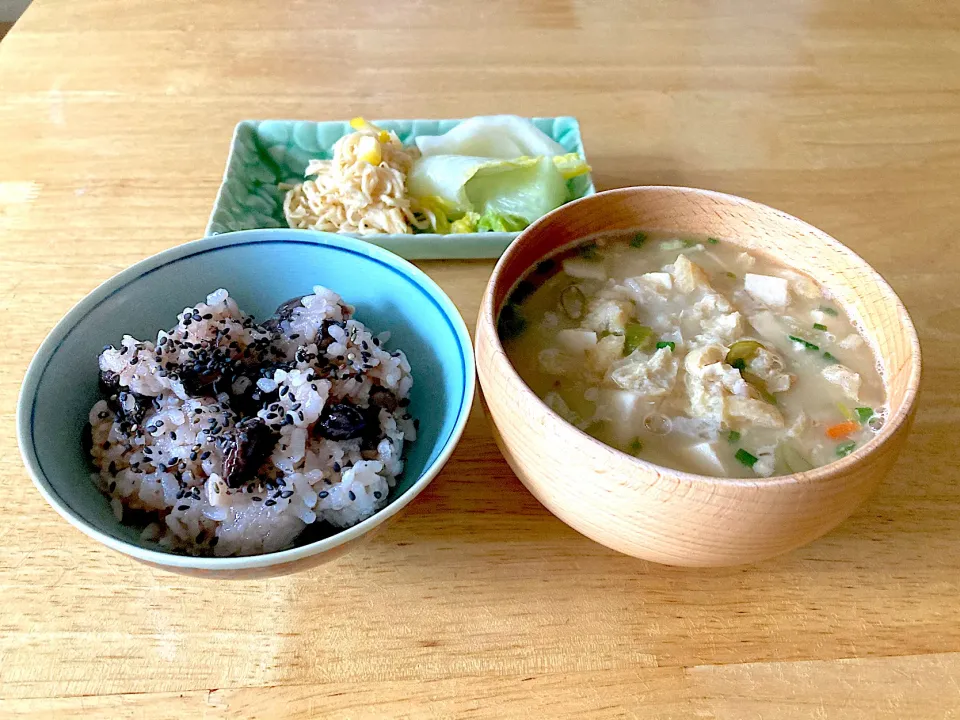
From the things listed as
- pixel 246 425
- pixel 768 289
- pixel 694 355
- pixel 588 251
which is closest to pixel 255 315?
pixel 246 425

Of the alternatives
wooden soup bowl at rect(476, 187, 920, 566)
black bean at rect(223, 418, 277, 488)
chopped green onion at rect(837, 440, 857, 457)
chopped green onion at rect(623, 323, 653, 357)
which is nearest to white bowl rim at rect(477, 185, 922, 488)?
wooden soup bowl at rect(476, 187, 920, 566)

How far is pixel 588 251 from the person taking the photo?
127 cm

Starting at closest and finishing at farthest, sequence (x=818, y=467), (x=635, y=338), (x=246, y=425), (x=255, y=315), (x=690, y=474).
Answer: (x=690, y=474) < (x=818, y=467) < (x=246, y=425) < (x=635, y=338) < (x=255, y=315)

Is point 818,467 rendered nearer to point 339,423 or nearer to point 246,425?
point 339,423

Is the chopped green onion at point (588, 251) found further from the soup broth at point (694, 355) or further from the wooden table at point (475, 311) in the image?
the wooden table at point (475, 311)

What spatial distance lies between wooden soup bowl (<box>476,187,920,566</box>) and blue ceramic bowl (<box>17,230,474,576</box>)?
111 mm

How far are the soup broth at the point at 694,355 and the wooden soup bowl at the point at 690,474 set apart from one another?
0.05 m

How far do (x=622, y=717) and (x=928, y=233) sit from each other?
140cm

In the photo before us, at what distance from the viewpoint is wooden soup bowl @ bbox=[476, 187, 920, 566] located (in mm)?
842

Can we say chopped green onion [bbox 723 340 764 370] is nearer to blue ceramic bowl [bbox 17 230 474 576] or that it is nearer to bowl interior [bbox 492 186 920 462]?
bowl interior [bbox 492 186 920 462]

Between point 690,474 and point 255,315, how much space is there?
0.89m

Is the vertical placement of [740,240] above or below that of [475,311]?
above

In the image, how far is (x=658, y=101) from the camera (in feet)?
7.16

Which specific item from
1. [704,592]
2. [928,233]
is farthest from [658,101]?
[704,592]
